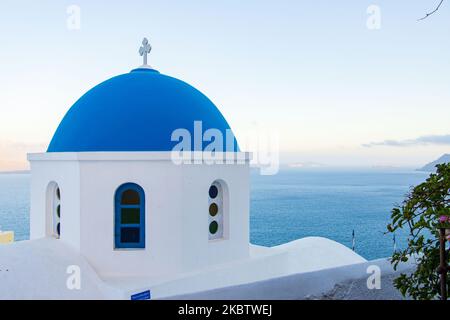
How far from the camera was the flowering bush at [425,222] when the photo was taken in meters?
2.33

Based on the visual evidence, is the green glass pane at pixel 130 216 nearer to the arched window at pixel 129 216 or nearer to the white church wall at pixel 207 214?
the arched window at pixel 129 216

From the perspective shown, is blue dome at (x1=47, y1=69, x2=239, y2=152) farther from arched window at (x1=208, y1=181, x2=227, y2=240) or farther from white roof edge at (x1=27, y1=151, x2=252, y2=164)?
arched window at (x1=208, y1=181, x2=227, y2=240)

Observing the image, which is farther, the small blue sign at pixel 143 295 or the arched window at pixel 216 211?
the arched window at pixel 216 211

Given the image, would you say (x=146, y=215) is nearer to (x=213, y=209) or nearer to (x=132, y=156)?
(x=132, y=156)

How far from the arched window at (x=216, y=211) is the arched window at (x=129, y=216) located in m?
1.23

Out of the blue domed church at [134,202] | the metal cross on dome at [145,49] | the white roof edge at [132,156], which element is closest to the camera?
the blue domed church at [134,202]

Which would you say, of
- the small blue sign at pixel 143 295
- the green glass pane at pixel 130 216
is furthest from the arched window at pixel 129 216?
the small blue sign at pixel 143 295

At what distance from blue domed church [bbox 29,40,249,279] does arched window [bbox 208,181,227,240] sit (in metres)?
0.02

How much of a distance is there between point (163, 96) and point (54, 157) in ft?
6.99

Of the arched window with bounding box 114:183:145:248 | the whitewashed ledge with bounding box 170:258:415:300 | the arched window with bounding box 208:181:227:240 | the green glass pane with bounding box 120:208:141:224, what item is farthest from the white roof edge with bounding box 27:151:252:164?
the whitewashed ledge with bounding box 170:258:415:300

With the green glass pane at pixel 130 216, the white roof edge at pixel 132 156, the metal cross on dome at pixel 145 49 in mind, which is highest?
the metal cross on dome at pixel 145 49

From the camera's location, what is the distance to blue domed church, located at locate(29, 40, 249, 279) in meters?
6.93

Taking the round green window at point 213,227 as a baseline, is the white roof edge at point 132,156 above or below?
above

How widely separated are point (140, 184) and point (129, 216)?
578mm
